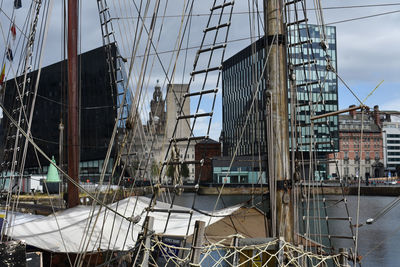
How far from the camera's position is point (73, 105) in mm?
16125

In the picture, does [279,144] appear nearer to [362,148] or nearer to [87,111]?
[87,111]

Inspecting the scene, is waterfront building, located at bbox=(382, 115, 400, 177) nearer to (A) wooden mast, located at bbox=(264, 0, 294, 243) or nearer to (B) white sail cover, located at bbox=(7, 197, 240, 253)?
(B) white sail cover, located at bbox=(7, 197, 240, 253)

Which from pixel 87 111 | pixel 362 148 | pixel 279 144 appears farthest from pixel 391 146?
pixel 279 144

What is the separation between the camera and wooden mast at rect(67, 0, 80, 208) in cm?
1538

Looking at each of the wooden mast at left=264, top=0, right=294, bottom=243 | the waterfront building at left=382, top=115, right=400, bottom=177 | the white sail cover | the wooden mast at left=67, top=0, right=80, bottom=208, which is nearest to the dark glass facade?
the wooden mast at left=67, top=0, right=80, bottom=208

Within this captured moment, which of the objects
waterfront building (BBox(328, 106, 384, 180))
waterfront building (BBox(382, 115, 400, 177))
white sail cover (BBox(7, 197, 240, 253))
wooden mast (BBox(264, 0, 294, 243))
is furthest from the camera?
waterfront building (BBox(382, 115, 400, 177))

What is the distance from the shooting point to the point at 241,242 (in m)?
6.46

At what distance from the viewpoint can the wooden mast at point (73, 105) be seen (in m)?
15.4

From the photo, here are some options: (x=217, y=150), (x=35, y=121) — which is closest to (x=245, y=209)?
(x=35, y=121)

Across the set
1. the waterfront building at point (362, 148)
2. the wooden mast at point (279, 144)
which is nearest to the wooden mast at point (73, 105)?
the wooden mast at point (279, 144)

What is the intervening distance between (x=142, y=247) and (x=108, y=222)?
5.43 metres

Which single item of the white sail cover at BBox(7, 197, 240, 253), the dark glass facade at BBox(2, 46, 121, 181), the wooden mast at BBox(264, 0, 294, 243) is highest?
the dark glass facade at BBox(2, 46, 121, 181)

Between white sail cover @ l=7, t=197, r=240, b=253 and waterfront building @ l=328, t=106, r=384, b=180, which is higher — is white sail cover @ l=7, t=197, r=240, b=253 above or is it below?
below

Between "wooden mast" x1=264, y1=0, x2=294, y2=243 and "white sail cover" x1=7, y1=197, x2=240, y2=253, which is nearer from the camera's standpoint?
"wooden mast" x1=264, y1=0, x2=294, y2=243
